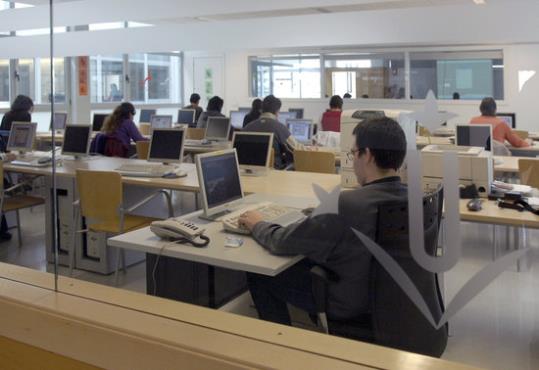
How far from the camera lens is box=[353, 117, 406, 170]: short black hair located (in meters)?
1.13

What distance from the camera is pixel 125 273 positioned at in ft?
5.46

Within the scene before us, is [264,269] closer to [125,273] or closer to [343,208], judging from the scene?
[125,273]

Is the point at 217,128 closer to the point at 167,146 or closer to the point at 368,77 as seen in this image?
the point at 167,146

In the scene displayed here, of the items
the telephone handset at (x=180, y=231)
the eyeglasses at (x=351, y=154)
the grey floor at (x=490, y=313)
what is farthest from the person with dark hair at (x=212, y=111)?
the grey floor at (x=490, y=313)

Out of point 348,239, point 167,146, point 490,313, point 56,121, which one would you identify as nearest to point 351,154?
point 348,239

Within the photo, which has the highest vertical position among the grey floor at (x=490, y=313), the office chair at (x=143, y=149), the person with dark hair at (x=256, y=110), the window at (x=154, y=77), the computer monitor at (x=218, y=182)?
the window at (x=154, y=77)

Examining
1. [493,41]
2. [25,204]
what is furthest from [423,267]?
[25,204]

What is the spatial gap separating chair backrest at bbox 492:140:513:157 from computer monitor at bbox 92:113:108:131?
3835 millimetres

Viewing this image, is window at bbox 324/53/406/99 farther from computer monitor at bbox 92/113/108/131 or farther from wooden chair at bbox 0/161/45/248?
computer monitor at bbox 92/113/108/131

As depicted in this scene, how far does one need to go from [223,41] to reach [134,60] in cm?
98

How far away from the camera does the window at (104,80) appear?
601 cm

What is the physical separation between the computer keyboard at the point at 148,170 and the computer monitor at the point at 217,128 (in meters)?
2.52

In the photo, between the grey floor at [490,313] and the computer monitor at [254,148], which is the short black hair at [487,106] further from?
the computer monitor at [254,148]

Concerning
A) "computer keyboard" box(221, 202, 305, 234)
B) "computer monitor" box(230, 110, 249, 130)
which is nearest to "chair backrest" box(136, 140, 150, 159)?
"computer monitor" box(230, 110, 249, 130)
